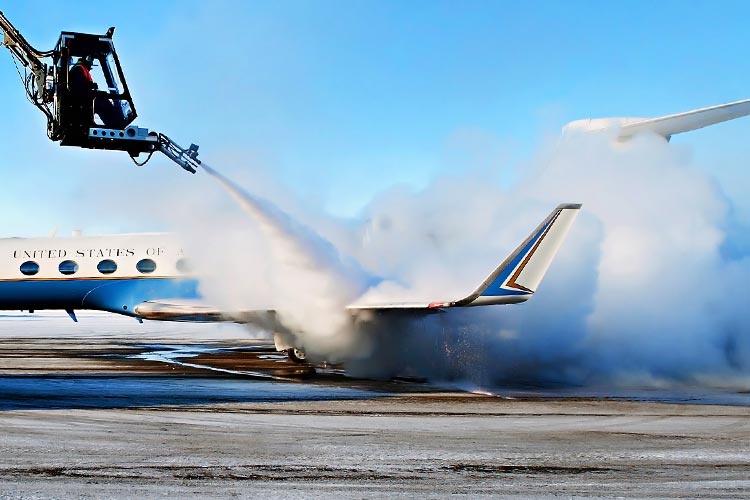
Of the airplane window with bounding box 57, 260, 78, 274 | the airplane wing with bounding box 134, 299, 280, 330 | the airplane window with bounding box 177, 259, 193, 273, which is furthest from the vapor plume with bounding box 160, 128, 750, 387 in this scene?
the airplane window with bounding box 57, 260, 78, 274

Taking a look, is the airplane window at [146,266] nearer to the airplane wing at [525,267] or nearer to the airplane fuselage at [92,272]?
the airplane fuselage at [92,272]

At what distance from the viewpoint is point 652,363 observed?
22.3m

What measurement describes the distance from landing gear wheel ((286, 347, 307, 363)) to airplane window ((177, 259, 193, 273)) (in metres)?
7.70

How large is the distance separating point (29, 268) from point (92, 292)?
3259 mm

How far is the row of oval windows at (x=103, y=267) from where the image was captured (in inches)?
1310

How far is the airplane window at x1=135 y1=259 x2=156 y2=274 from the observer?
109ft

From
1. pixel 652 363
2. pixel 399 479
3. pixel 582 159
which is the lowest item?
pixel 399 479

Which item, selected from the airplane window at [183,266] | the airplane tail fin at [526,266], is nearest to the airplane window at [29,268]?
the airplane window at [183,266]

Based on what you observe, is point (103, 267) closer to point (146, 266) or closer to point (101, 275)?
point (101, 275)

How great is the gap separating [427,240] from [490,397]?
8.36 meters

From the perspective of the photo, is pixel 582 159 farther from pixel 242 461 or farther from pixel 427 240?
pixel 242 461

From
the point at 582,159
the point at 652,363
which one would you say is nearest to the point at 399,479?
the point at 652,363

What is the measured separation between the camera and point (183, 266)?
3288cm

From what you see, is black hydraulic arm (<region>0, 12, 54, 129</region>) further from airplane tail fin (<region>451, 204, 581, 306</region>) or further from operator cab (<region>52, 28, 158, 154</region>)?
airplane tail fin (<region>451, 204, 581, 306</region>)
